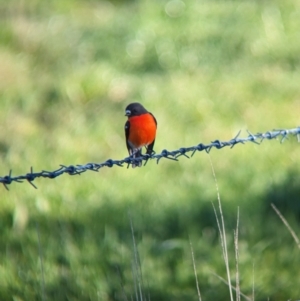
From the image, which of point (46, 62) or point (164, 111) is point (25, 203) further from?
point (46, 62)

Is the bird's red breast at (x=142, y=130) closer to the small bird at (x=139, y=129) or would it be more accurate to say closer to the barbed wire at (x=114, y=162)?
the small bird at (x=139, y=129)

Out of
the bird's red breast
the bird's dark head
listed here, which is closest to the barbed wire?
the bird's red breast

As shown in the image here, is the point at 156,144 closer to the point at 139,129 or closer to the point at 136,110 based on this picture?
the point at 136,110

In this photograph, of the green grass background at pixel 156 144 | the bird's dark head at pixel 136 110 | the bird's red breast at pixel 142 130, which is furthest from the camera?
the green grass background at pixel 156 144

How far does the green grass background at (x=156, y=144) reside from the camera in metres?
5.30

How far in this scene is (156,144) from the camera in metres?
7.25

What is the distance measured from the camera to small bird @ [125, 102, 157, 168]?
4.73 meters

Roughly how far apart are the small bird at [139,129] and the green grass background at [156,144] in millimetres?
885

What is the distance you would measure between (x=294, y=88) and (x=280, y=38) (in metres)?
1.19

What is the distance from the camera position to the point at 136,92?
810 centimetres

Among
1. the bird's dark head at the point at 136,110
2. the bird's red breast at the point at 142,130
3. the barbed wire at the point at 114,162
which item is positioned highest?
the bird's dark head at the point at 136,110

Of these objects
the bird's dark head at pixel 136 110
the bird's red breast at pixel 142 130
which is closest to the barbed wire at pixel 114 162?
the bird's red breast at pixel 142 130

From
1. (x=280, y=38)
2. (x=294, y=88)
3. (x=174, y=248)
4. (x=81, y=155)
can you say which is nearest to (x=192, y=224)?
(x=174, y=248)

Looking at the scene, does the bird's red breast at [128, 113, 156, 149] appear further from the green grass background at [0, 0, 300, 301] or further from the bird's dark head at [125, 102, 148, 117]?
the green grass background at [0, 0, 300, 301]
